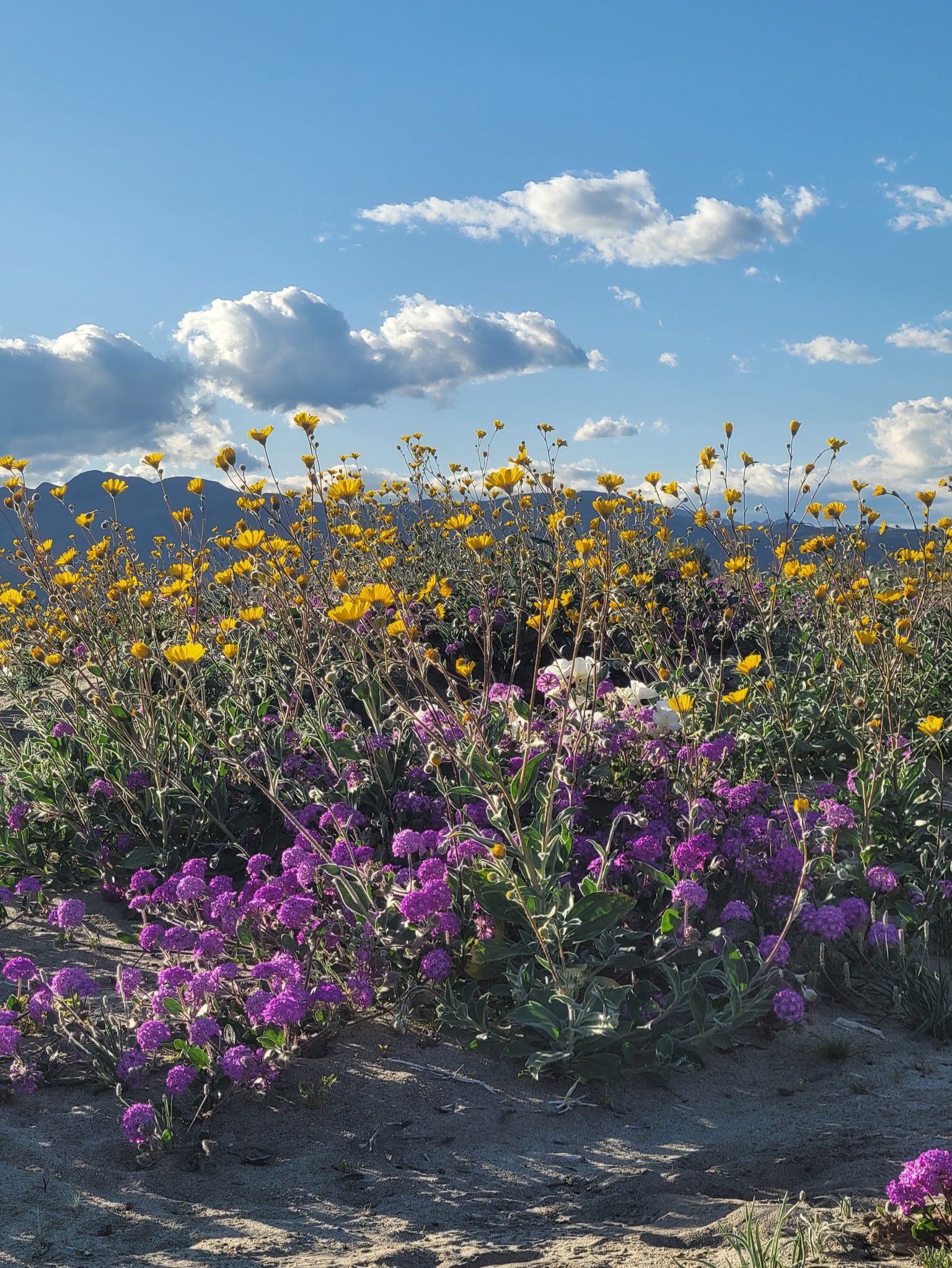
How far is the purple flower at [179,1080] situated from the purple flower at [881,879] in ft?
8.90

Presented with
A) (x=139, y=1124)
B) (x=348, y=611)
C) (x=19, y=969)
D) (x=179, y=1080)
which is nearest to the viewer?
(x=348, y=611)

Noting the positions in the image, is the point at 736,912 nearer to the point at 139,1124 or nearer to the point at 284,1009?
the point at 284,1009

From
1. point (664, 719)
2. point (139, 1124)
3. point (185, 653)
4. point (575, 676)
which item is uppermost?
point (185, 653)

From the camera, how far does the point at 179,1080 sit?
2.98 meters

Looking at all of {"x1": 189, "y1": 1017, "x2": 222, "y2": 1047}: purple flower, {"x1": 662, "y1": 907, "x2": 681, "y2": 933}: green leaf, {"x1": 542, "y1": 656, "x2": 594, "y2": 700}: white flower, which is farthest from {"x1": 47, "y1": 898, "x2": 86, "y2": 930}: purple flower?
{"x1": 662, "y1": 907, "x2": 681, "y2": 933}: green leaf

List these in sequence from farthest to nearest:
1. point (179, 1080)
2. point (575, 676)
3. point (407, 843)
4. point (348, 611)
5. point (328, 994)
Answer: point (575, 676)
point (407, 843)
point (328, 994)
point (179, 1080)
point (348, 611)

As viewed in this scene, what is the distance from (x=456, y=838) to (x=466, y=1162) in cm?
123

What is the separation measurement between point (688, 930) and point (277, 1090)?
1.59 meters

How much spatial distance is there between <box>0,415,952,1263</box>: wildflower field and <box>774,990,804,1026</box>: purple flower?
2 cm

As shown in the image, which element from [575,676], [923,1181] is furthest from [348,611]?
[575,676]

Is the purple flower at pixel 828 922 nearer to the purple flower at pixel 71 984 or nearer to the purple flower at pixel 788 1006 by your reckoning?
the purple flower at pixel 788 1006

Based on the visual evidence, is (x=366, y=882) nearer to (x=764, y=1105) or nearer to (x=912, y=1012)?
(x=764, y=1105)

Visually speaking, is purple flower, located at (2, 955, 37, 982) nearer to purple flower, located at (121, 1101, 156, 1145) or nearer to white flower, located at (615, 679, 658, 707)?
purple flower, located at (121, 1101, 156, 1145)

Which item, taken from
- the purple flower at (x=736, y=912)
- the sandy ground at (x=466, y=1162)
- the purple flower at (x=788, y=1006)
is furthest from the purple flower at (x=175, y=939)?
the purple flower at (x=788, y=1006)
